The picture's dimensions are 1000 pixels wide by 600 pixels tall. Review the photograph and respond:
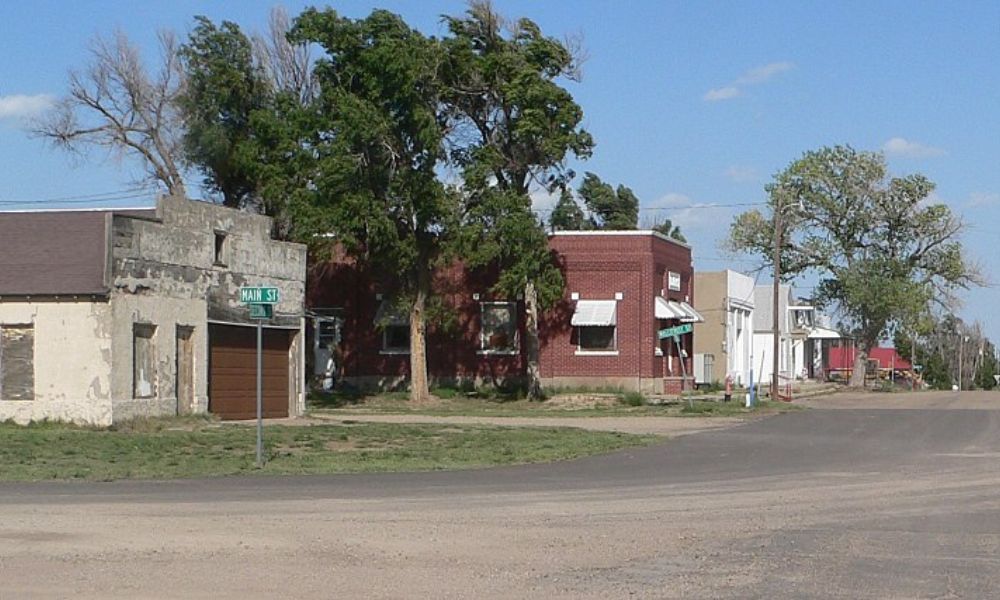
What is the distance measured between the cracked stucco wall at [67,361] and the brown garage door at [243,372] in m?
4.50

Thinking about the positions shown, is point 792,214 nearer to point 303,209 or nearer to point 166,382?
point 303,209

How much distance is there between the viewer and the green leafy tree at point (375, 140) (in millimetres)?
48188

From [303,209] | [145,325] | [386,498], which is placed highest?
[303,209]

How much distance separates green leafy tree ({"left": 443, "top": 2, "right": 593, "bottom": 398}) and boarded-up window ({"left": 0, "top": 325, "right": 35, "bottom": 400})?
20323 mm

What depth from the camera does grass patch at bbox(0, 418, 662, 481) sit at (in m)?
22.9

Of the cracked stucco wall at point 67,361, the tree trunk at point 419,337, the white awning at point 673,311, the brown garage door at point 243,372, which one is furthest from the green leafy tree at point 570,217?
the cracked stucco wall at point 67,361

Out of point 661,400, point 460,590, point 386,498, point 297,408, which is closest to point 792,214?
point 661,400

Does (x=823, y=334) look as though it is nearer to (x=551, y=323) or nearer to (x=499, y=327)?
(x=551, y=323)

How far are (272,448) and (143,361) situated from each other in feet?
25.1

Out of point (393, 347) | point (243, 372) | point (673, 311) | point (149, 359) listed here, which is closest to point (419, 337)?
point (393, 347)

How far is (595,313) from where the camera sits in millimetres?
56688

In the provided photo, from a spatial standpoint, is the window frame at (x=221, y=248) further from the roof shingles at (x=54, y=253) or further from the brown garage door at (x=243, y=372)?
the roof shingles at (x=54, y=253)

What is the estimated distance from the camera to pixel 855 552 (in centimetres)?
1360

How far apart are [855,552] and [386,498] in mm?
7131
